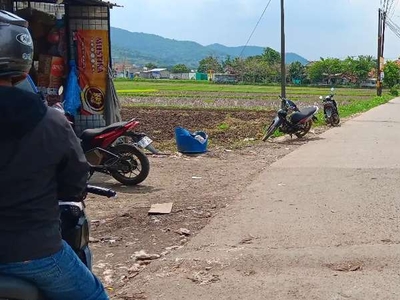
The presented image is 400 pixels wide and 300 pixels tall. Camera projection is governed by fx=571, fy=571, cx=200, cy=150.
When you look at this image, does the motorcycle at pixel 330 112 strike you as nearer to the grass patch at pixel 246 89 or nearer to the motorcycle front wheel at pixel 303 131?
the motorcycle front wheel at pixel 303 131

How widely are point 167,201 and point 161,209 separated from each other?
0.59m

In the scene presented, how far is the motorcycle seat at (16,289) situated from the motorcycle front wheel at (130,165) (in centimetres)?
615

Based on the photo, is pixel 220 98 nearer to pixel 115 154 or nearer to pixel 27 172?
pixel 115 154

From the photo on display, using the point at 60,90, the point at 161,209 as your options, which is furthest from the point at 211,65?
the point at 161,209

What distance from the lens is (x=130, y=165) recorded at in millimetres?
8617

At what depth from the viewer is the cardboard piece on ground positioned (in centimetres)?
699

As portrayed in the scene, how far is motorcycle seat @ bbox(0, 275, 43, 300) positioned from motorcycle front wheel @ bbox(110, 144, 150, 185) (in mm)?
6151

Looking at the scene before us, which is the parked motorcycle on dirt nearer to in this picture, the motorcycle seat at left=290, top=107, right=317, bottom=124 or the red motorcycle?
the red motorcycle

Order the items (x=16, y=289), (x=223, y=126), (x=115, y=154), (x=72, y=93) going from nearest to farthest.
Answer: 1. (x=16, y=289)
2. (x=115, y=154)
3. (x=72, y=93)
4. (x=223, y=126)

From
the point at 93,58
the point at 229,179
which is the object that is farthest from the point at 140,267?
the point at 93,58

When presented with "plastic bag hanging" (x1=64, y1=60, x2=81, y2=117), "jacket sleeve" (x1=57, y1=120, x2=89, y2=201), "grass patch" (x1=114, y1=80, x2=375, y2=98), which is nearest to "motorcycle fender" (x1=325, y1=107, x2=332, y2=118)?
"plastic bag hanging" (x1=64, y1=60, x2=81, y2=117)

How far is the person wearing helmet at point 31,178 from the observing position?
7.70ft

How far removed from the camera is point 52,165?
7.98ft

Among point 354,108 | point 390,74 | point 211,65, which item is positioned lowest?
point 354,108
